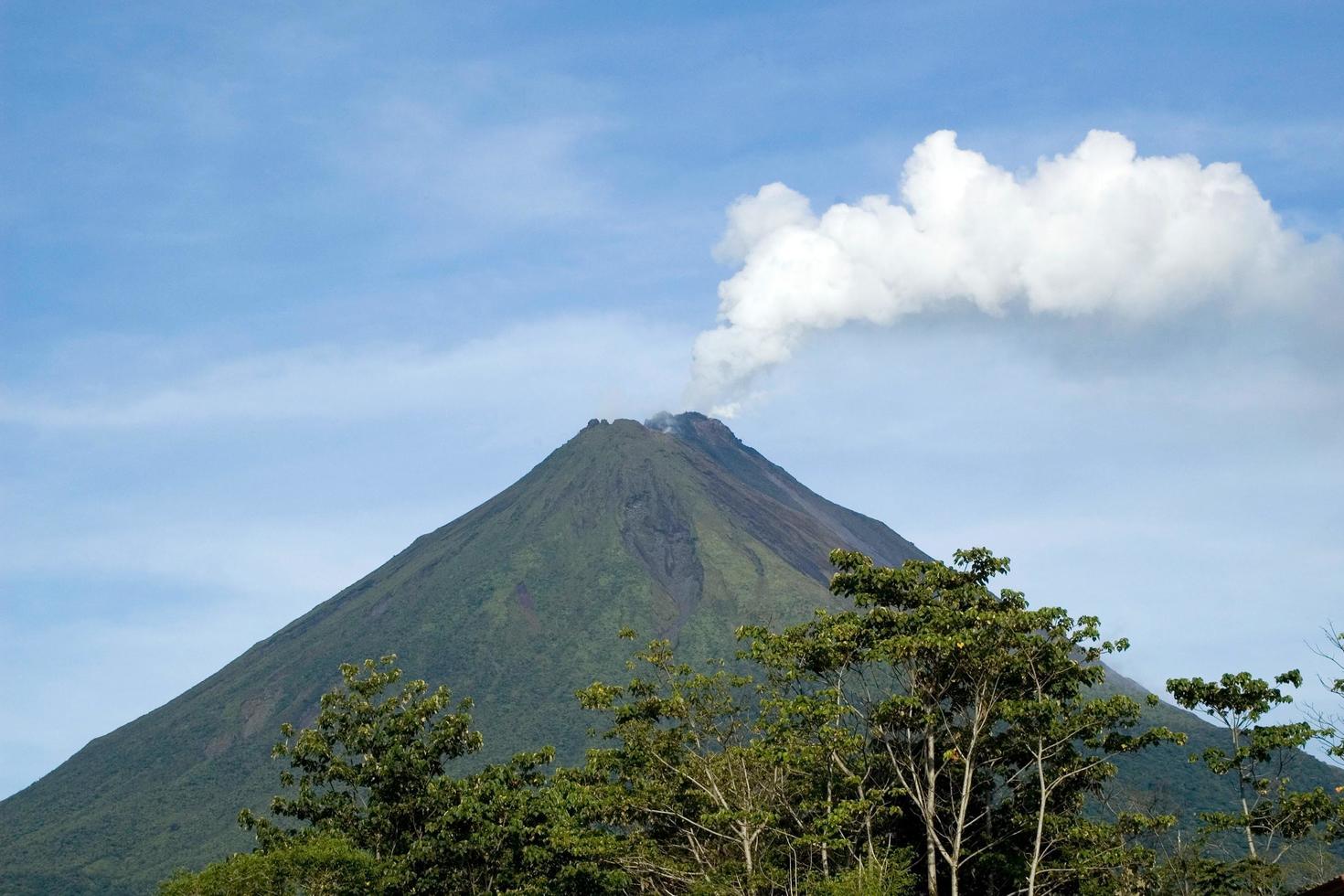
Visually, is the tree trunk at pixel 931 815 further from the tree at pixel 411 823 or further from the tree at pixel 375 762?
the tree at pixel 375 762

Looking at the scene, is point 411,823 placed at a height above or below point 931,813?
above

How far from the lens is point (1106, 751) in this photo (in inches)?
1193

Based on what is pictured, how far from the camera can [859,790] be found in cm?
2850

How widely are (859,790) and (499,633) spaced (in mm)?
126634

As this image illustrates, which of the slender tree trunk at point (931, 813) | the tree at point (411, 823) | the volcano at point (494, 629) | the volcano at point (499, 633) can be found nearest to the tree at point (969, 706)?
the slender tree trunk at point (931, 813)

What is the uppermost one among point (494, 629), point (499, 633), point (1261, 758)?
point (494, 629)

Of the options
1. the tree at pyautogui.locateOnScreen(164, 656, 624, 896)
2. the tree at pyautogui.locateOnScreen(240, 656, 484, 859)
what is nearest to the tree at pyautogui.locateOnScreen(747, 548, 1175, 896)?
the tree at pyautogui.locateOnScreen(164, 656, 624, 896)

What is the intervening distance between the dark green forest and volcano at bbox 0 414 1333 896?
265 ft

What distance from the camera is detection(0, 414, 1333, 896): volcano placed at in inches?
4648

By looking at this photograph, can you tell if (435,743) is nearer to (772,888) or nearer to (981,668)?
(772,888)

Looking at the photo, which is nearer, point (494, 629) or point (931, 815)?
point (931, 815)

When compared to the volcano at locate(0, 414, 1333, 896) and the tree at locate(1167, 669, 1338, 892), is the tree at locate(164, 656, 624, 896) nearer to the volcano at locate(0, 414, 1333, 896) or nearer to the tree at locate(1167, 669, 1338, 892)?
the tree at locate(1167, 669, 1338, 892)

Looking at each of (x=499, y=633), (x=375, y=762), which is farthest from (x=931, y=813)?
(x=499, y=633)

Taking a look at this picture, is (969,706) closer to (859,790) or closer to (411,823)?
(859,790)
